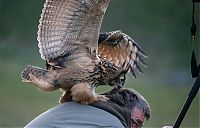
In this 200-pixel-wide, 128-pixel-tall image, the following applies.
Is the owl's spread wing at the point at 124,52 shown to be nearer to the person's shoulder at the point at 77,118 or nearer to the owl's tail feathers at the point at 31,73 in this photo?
the owl's tail feathers at the point at 31,73

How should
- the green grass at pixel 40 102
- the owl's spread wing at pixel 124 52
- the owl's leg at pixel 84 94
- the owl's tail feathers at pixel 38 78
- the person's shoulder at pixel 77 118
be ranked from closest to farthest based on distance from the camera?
the person's shoulder at pixel 77 118 < the owl's leg at pixel 84 94 < the owl's tail feathers at pixel 38 78 < the owl's spread wing at pixel 124 52 < the green grass at pixel 40 102

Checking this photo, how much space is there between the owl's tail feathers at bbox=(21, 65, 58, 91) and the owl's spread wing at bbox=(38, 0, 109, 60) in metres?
0.09

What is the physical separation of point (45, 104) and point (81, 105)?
450 cm

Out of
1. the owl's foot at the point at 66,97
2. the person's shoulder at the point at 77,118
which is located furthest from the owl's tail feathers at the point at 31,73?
the person's shoulder at the point at 77,118

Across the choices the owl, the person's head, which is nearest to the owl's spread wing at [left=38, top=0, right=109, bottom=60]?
the owl

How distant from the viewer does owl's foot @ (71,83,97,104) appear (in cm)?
347

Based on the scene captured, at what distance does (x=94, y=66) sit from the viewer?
3928mm

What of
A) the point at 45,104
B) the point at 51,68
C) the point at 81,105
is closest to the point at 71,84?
the point at 51,68

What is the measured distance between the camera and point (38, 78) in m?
3.73

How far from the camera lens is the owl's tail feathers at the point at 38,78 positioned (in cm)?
373

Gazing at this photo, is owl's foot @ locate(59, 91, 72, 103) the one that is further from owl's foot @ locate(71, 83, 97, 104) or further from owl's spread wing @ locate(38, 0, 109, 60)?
owl's spread wing @ locate(38, 0, 109, 60)

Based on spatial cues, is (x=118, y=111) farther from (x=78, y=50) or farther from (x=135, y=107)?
(x=78, y=50)

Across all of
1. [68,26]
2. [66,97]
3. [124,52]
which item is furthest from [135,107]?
[68,26]

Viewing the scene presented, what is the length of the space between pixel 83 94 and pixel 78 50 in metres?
0.42
